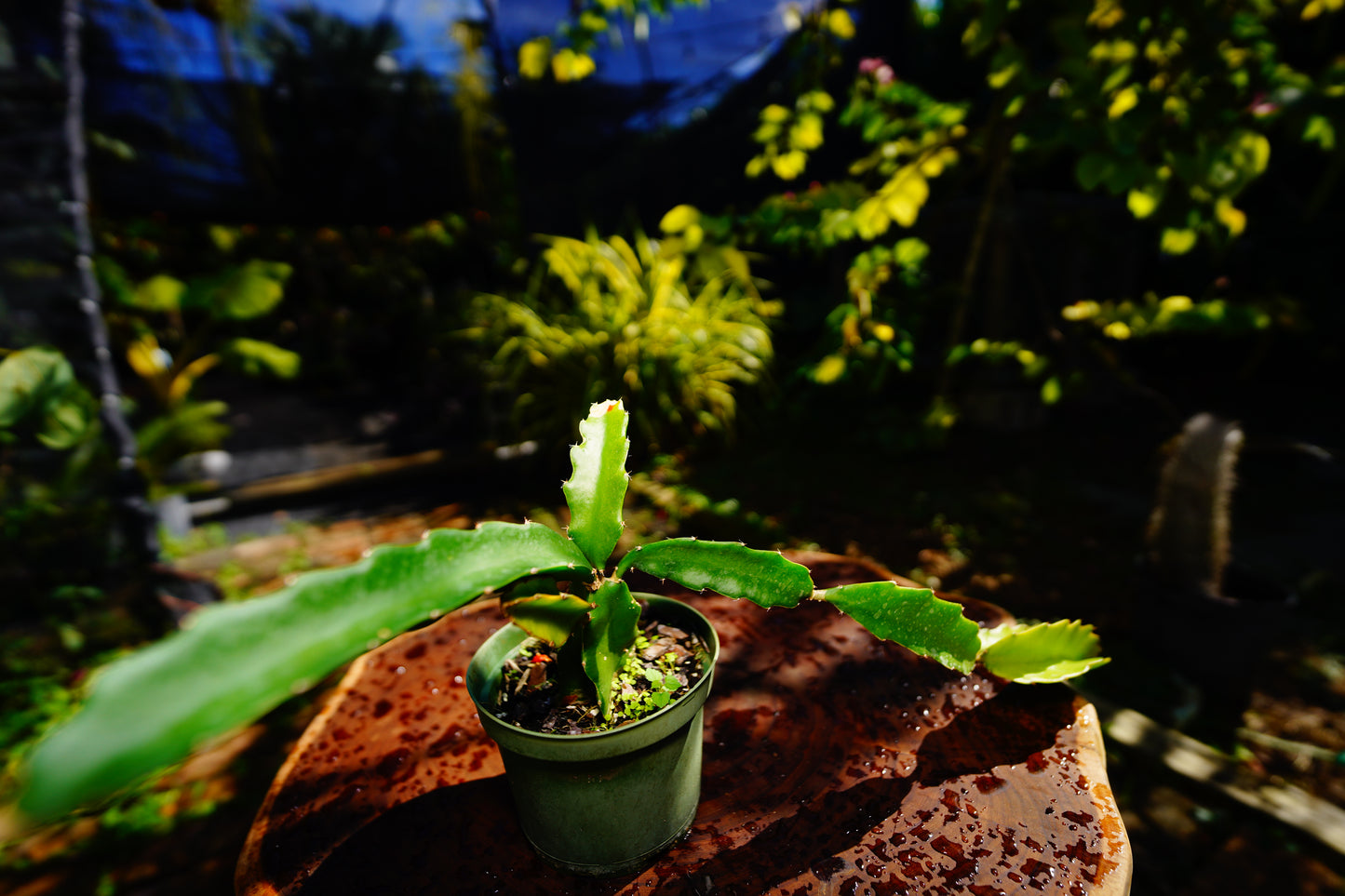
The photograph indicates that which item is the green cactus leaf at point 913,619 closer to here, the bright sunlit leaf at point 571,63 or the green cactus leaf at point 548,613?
the green cactus leaf at point 548,613

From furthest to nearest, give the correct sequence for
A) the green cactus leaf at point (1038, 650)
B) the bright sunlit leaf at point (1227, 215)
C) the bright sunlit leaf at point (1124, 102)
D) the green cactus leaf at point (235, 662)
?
the bright sunlit leaf at point (1227, 215), the bright sunlit leaf at point (1124, 102), the green cactus leaf at point (1038, 650), the green cactus leaf at point (235, 662)

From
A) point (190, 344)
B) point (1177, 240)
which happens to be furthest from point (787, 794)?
point (190, 344)

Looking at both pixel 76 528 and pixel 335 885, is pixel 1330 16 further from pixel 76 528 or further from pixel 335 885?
pixel 76 528

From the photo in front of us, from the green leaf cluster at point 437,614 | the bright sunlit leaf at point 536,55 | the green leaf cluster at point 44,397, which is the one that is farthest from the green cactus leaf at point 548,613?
the bright sunlit leaf at point 536,55

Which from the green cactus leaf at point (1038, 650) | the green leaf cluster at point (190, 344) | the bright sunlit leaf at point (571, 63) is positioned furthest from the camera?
the green leaf cluster at point (190, 344)

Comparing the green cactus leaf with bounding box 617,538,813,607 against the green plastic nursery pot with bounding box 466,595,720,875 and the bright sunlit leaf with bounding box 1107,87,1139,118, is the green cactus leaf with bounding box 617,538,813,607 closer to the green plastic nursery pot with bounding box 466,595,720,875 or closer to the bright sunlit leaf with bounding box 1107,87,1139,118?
the green plastic nursery pot with bounding box 466,595,720,875

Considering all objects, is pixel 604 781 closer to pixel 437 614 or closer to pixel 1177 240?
pixel 437 614
